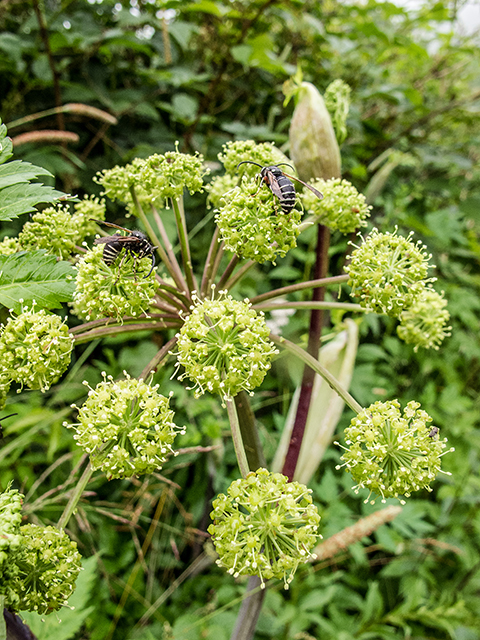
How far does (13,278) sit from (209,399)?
5.98 feet

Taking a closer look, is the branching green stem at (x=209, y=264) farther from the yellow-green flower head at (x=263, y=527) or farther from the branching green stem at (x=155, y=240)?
the yellow-green flower head at (x=263, y=527)

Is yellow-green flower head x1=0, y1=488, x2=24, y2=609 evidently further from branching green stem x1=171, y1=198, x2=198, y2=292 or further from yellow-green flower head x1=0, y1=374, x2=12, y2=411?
branching green stem x1=171, y1=198, x2=198, y2=292

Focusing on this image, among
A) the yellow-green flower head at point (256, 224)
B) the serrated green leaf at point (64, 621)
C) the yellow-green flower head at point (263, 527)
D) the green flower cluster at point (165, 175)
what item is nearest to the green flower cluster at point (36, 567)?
the yellow-green flower head at point (263, 527)

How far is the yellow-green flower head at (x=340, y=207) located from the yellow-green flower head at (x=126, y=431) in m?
0.91

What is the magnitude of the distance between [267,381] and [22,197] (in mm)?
2257

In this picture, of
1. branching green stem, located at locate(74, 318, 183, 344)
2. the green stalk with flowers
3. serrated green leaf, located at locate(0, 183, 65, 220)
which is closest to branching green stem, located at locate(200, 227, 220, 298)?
the green stalk with flowers

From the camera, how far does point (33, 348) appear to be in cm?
122

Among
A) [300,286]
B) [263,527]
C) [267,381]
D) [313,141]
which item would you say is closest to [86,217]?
[300,286]

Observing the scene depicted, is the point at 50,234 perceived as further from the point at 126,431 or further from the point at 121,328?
the point at 126,431

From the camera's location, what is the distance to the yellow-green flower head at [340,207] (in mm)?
1616

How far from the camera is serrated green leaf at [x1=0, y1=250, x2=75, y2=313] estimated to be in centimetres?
121

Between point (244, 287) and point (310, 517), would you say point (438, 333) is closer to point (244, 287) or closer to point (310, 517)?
point (310, 517)

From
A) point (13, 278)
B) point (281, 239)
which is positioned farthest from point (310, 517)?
point (13, 278)

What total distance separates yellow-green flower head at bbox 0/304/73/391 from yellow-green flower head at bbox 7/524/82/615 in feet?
1.25
